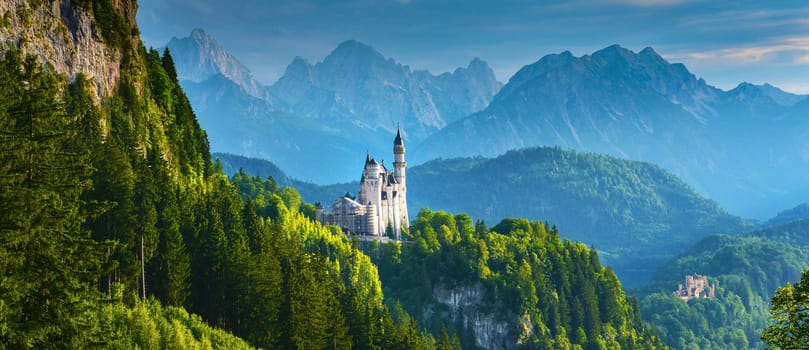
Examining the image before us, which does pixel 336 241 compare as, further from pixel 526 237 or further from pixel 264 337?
pixel 264 337

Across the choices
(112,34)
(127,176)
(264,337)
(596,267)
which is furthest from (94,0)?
(596,267)

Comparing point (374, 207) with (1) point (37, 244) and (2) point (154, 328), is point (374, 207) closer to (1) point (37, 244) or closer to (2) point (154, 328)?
(2) point (154, 328)

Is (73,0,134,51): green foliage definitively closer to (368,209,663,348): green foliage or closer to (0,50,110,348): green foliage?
(0,50,110,348): green foliage

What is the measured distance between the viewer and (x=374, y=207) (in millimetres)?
176625

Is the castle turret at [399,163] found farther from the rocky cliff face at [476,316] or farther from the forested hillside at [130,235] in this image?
the forested hillside at [130,235]

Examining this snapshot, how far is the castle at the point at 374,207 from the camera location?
173500mm

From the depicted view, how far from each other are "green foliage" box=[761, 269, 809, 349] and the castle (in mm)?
130092

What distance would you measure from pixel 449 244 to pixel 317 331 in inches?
3310

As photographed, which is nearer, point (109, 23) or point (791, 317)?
point (791, 317)

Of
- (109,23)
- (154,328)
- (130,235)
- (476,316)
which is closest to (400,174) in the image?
(476,316)

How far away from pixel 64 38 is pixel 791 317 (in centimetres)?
5923

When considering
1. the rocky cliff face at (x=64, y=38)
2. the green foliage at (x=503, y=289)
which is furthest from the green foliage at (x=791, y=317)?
the green foliage at (x=503, y=289)

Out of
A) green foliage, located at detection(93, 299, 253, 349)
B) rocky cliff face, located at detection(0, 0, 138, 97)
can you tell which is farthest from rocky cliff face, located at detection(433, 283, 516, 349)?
green foliage, located at detection(93, 299, 253, 349)

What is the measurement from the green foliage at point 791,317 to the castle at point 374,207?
13009cm
